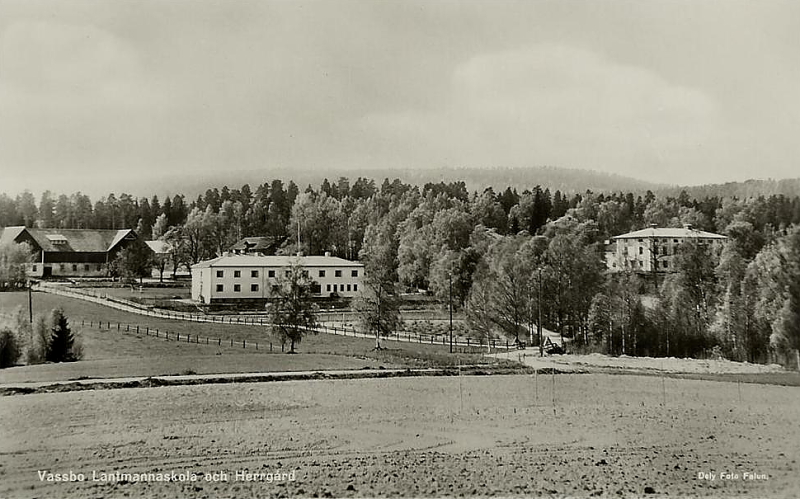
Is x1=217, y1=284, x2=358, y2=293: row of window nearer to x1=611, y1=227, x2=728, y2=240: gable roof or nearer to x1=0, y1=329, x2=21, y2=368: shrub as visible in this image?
x1=0, y1=329, x2=21, y2=368: shrub

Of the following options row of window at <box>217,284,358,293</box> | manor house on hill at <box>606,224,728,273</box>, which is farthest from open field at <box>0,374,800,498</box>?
manor house on hill at <box>606,224,728,273</box>

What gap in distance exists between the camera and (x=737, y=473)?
6824 mm

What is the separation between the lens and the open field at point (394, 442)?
631 centimetres

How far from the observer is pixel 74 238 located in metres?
10.7

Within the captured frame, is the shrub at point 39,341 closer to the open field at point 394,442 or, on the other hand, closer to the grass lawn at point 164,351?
the grass lawn at point 164,351

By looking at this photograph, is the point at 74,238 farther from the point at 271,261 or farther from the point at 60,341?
the point at 271,261

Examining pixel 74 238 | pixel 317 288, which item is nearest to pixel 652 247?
pixel 317 288

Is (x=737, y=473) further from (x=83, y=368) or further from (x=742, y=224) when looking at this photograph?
(x=83, y=368)

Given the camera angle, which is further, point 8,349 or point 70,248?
point 70,248

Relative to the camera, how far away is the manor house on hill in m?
14.3

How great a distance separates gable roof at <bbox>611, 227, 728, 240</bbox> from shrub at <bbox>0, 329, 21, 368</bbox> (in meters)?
14.1

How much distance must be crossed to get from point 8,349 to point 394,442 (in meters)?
6.22

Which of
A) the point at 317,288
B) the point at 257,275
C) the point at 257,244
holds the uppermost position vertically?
the point at 257,244

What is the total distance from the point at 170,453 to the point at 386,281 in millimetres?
7743
